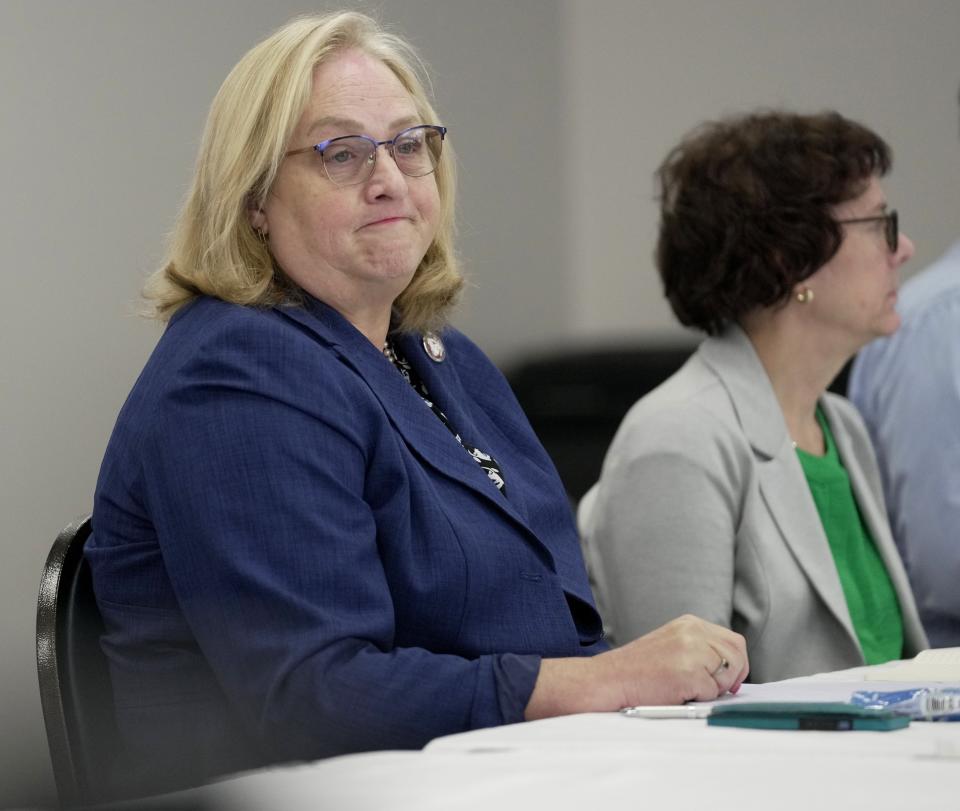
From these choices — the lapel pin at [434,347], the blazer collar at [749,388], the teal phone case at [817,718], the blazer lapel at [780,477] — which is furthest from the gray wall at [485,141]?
the teal phone case at [817,718]

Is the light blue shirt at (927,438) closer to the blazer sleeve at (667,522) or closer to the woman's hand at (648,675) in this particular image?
the blazer sleeve at (667,522)

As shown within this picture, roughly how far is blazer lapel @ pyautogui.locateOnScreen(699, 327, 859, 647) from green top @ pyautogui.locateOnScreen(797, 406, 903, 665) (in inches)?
3.2

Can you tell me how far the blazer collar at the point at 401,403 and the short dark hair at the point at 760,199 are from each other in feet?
3.33

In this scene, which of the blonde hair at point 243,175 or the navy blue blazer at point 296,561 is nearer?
the navy blue blazer at point 296,561

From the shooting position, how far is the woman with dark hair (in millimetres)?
2381

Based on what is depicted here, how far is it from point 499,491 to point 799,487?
850 millimetres

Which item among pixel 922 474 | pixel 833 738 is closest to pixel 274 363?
pixel 833 738

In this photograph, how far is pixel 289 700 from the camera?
1.47 m

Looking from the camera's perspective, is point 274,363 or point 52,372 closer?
point 274,363

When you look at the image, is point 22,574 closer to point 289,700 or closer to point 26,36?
point 26,36

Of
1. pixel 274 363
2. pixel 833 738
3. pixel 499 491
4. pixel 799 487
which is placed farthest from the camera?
pixel 799 487

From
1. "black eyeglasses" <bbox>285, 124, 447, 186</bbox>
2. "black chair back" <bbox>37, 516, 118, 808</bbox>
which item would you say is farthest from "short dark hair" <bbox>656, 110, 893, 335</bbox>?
"black chair back" <bbox>37, 516, 118, 808</bbox>

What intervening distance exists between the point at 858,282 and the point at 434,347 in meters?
1.06

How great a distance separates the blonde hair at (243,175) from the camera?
69.4 inches
